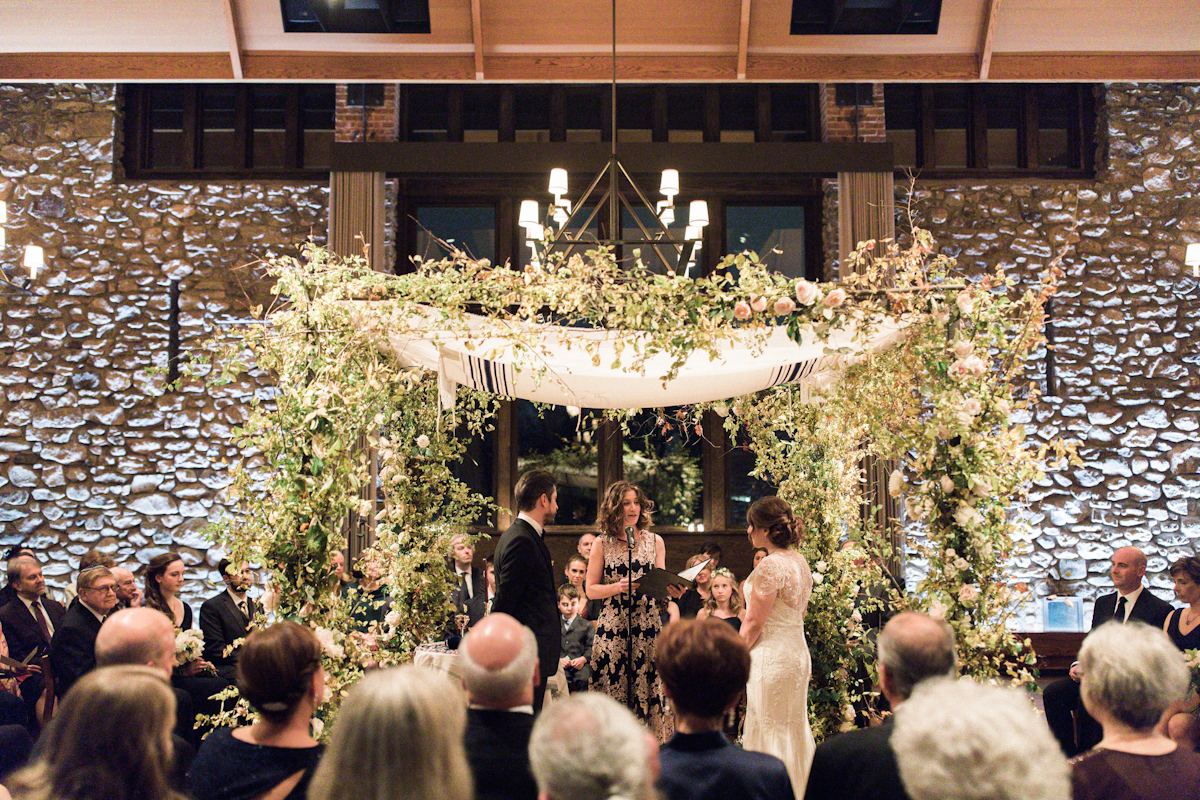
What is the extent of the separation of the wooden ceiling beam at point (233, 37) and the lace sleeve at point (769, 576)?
489cm

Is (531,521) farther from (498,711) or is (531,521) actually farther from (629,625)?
(498,711)

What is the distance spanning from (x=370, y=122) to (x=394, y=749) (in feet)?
24.2

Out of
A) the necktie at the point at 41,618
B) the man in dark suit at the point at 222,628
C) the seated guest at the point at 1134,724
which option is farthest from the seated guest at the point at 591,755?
the necktie at the point at 41,618

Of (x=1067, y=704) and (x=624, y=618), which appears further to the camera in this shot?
(x=624, y=618)

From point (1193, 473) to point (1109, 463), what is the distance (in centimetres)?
71

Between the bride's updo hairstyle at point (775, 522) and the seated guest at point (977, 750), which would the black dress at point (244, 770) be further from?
the bride's updo hairstyle at point (775, 522)

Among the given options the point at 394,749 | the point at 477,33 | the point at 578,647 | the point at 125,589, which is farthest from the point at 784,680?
the point at 477,33

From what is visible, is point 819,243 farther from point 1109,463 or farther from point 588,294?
point 588,294

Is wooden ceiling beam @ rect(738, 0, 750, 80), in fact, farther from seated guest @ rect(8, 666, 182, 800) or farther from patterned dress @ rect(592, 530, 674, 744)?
seated guest @ rect(8, 666, 182, 800)

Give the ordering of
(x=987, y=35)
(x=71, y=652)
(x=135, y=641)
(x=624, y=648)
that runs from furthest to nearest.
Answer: (x=987, y=35) → (x=624, y=648) → (x=71, y=652) → (x=135, y=641)

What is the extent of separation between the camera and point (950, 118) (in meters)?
8.27

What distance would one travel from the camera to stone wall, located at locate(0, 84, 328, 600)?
7.77m

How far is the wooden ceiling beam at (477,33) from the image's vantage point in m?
6.10

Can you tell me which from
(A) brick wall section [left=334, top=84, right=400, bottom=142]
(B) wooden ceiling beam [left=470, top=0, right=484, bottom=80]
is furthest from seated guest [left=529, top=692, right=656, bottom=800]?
(A) brick wall section [left=334, top=84, right=400, bottom=142]
